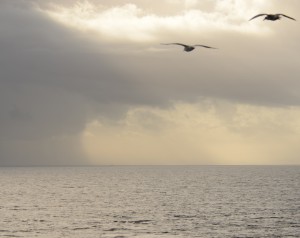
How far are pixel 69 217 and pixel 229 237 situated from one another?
43087 mm

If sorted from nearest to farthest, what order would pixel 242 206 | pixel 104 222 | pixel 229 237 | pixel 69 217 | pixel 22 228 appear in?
pixel 229 237
pixel 22 228
pixel 104 222
pixel 69 217
pixel 242 206

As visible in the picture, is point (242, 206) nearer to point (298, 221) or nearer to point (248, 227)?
point (298, 221)

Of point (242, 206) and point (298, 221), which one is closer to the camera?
point (298, 221)

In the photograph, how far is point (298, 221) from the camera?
345 ft

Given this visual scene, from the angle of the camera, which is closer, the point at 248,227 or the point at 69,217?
the point at 248,227

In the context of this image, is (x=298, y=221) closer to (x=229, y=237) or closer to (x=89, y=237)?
(x=229, y=237)

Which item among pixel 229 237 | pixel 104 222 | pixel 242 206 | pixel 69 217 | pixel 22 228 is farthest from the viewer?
pixel 242 206

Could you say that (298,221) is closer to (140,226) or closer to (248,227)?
(248,227)

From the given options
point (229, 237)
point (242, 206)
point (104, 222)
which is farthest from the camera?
point (242, 206)

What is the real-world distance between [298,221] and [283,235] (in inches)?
806

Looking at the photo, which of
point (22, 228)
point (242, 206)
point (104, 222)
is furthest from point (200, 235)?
point (242, 206)

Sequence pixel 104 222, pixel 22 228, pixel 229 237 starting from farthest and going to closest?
pixel 104 222 < pixel 22 228 < pixel 229 237

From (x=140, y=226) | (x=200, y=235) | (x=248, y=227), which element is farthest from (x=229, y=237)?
(x=140, y=226)

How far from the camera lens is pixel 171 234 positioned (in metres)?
87.8
